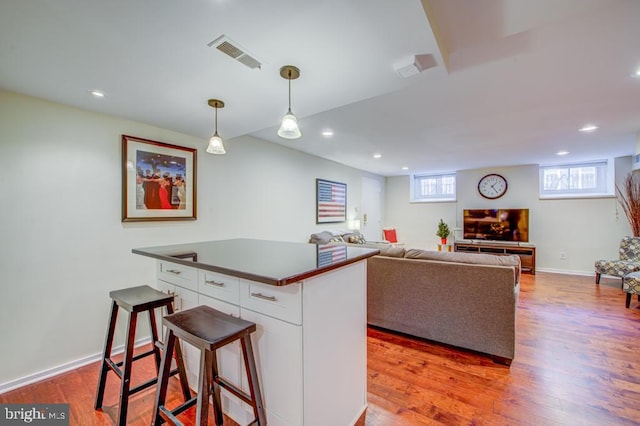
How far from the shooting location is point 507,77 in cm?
205

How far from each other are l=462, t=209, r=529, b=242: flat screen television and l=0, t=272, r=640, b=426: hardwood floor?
121 inches

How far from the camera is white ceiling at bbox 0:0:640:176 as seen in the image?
1.21m

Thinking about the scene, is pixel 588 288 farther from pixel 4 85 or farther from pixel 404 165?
pixel 4 85

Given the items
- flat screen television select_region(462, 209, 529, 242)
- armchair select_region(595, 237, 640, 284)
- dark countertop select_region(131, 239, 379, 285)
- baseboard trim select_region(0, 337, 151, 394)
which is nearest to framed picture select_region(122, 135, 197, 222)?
dark countertop select_region(131, 239, 379, 285)

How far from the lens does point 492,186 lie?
20.4 ft

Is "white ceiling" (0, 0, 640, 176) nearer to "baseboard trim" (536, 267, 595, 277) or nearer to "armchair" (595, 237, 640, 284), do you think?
"armchair" (595, 237, 640, 284)

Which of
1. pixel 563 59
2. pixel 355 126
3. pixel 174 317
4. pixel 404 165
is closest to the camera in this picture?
pixel 174 317

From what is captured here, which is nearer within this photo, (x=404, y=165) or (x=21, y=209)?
(x=21, y=209)

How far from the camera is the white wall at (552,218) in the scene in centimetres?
509

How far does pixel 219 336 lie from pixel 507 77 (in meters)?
2.67

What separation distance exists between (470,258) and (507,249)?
13.5ft

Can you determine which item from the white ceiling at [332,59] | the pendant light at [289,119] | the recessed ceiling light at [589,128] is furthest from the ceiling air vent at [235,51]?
the recessed ceiling light at [589,128]

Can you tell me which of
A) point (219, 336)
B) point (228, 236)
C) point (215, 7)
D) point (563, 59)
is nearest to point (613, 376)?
point (563, 59)

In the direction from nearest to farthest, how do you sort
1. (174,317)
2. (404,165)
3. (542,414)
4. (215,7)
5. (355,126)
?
(215,7) → (174,317) → (542,414) → (355,126) → (404,165)
